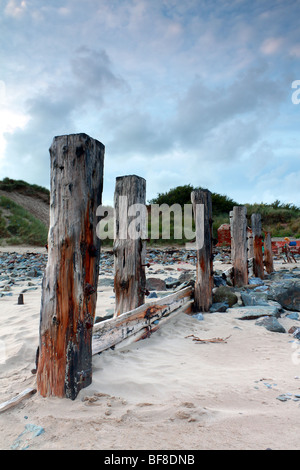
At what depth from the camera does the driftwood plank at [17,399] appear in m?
2.33

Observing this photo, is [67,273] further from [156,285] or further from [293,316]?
[156,285]

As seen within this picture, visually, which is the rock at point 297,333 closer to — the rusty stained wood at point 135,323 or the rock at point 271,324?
the rock at point 271,324

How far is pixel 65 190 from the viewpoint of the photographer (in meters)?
2.55

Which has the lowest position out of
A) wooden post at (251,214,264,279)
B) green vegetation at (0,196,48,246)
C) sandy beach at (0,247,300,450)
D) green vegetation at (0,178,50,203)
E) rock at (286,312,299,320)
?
sandy beach at (0,247,300,450)

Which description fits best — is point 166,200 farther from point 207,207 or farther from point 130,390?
point 130,390

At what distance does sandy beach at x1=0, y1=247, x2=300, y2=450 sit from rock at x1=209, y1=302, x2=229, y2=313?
1.27 m

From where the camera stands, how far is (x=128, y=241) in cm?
401

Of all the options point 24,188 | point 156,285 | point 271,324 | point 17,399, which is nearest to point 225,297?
point 271,324

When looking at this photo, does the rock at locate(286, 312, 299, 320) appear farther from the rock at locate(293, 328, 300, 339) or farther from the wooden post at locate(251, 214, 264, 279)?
the wooden post at locate(251, 214, 264, 279)

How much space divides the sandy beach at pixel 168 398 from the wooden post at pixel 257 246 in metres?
5.06

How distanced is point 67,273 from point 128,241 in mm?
1550

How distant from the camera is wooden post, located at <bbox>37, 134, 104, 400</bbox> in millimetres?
2498

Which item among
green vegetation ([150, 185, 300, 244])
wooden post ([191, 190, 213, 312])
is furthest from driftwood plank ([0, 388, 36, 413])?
green vegetation ([150, 185, 300, 244])

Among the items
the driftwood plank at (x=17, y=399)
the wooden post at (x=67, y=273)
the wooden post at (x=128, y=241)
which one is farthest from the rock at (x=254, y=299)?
the driftwood plank at (x=17, y=399)
